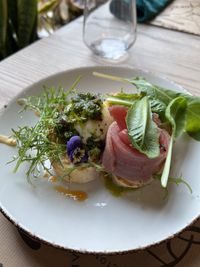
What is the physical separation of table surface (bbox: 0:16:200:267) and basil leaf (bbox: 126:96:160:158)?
7.0 inches

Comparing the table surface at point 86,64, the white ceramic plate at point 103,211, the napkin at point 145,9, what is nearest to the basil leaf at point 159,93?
the white ceramic plate at point 103,211

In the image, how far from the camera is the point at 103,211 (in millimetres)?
708

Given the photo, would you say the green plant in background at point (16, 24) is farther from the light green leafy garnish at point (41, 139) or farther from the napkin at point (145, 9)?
the light green leafy garnish at point (41, 139)

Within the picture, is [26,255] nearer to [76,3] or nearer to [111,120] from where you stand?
[111,120]

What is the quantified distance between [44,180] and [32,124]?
0.18m

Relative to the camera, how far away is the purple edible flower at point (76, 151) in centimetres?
75

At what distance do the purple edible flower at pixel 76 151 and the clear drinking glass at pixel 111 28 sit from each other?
53 cm

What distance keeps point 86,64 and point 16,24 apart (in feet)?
1.47

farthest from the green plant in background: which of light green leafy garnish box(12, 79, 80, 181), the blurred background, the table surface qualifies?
light green leafy garnish box(12, 79, 80, 181)

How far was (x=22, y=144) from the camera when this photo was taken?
80 cm

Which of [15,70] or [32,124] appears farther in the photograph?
[15,70]

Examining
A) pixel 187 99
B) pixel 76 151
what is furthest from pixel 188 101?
pixel 76 151

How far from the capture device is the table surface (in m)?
0.67

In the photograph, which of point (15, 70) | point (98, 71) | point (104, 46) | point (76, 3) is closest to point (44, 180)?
point (98, 71)
